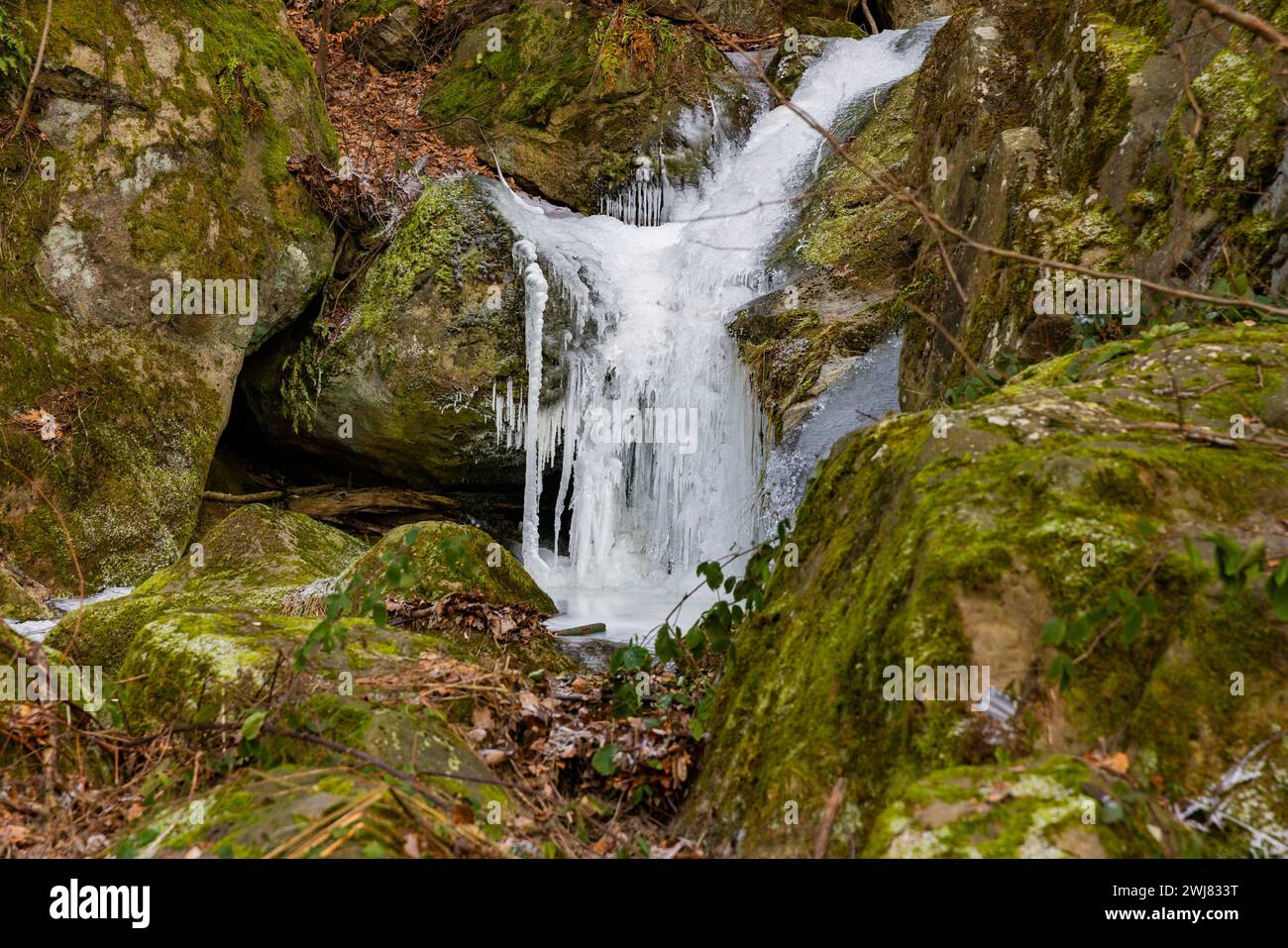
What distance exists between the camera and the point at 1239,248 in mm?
4141

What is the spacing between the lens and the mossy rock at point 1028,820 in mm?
1605

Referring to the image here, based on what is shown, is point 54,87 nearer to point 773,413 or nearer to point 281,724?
point 773,413

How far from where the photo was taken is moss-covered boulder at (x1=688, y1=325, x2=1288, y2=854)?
2.00 meters

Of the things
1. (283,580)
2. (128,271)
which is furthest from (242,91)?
(283,580)

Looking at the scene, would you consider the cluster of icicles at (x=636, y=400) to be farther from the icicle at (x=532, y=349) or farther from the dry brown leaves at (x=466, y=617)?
the dry brown leaves at (x=466, y=617)

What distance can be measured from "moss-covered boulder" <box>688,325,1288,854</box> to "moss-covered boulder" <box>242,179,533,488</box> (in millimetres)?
7033

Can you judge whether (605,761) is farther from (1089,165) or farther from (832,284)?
(832,284)

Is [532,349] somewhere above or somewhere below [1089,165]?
below

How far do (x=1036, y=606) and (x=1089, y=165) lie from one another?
4.08m

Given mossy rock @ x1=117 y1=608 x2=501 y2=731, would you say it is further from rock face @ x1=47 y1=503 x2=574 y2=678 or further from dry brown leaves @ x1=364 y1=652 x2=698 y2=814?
rock face @ x1=47 y1=503 x2=574 y2=678

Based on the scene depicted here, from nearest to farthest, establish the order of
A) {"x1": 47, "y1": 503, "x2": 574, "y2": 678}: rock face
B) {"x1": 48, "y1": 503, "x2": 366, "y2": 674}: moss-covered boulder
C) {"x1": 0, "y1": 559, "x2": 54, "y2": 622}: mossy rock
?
{"x1": 47, "y1": 503, "x2": 574, "y2": 678}: rock face
{"x1": 48, "y1": 503, "x2": 366, "y2": 674}: moss-covered boulder
{"x1": 0, "y1": 559, "x2": 54, "y2": 622}: mossy rock

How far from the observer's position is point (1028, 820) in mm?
1638

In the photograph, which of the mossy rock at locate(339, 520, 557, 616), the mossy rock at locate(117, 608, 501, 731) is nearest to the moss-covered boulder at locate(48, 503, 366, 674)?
the mossy rock at locate(339, 520, 557, 616)

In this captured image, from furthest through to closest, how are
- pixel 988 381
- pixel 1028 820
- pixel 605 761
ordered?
pixel 988 381
pixel 605 761
pixel 1028 820
